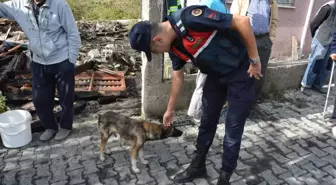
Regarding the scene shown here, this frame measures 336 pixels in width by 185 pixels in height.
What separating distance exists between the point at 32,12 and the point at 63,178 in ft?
6.86

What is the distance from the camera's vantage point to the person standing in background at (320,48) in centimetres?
543

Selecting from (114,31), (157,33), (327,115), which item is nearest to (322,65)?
(327,115)

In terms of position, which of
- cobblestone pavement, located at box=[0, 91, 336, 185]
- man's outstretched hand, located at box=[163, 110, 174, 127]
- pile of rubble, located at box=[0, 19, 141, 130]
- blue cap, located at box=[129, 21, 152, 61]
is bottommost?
cobblestone pavement, located at box=[0, 91, 336, 185]

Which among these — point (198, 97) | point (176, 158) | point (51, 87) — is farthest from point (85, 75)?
point (176, 158)

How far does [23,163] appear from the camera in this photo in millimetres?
3799

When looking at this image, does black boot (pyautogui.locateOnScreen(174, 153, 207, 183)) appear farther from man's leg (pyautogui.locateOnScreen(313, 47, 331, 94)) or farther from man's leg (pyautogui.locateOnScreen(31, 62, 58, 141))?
man's leg (pyautogui.locateOnScreen(313, 47, 331, 94))

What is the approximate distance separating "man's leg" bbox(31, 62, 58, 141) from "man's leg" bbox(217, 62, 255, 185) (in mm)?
2505

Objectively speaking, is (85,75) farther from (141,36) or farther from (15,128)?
(141,36)

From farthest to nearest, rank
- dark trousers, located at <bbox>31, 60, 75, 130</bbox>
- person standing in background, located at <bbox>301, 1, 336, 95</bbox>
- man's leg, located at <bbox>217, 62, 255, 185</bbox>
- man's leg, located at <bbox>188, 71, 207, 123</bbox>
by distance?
person standing in background, located at <bbox>301, 1, 336, 95</bbox> → man's leg, located at <bbox>188, 71, 207, 123</bbox> → dark trousers, located at <bbox>31, 60, 75, 130</bbox> → man's leg, located at <bbox>217, 62, 255, 185</bbox>

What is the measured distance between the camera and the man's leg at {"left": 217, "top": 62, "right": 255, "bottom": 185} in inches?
114

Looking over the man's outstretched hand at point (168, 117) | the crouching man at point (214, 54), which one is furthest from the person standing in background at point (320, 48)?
the man's outstretched hand at point (168, 117)

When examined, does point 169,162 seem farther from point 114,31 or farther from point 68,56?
point 114,31

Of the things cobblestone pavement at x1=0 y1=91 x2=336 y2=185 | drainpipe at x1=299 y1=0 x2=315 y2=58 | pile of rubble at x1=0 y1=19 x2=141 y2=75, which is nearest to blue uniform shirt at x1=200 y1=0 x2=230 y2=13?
cobblestone pavement at x1=0 y1=91 x2=336 y2=185

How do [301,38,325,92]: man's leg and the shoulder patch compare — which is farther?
[301,38,325,92]: man's leg
